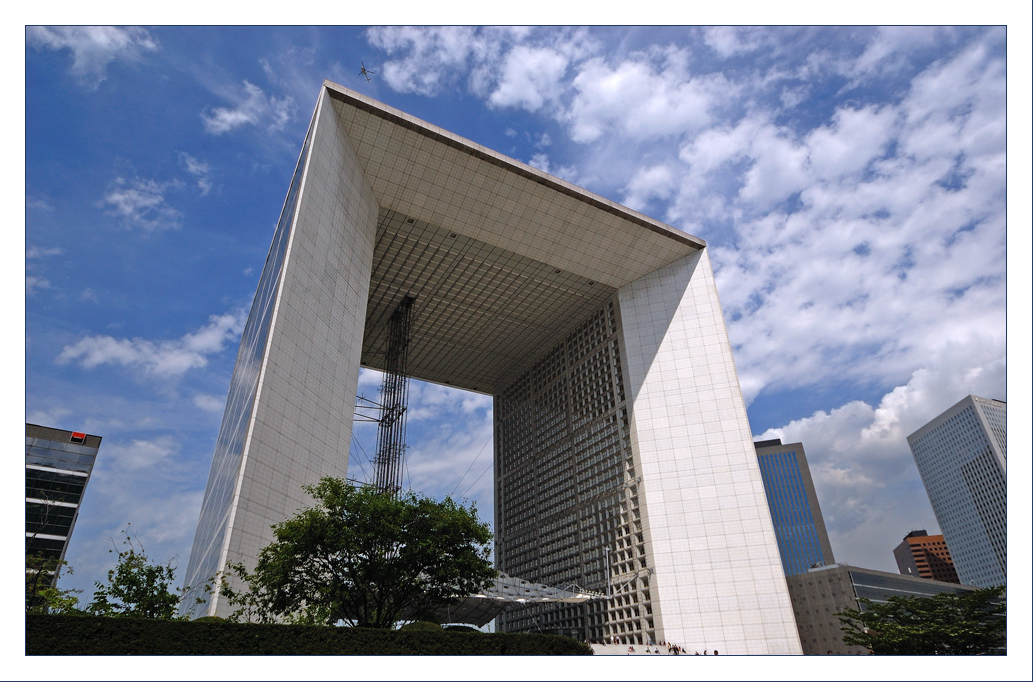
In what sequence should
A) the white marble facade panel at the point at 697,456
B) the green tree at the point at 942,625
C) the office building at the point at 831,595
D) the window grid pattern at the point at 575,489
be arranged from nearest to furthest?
the green tree at the point at 942,625 < the white marble facade panel at the point at 697,456 < the window grid pattern at the point at 575,489 < the office building at the point at 831,595

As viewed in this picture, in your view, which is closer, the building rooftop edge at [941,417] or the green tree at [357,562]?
the green tree at [357,562]

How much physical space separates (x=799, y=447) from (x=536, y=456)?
9911 centimetres

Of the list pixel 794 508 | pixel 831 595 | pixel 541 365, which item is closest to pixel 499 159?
pixel 541 365

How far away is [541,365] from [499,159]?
19.0 metres

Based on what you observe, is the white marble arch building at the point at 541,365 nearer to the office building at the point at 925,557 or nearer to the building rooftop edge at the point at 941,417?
the building rooftop edge at the point at 941,417

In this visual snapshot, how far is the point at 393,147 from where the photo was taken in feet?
92.8

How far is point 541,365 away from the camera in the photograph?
4503cm

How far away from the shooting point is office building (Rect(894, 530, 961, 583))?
508 feet

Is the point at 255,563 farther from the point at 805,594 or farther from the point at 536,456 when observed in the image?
the point at 805,594

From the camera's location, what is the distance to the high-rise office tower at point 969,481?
10344 centimetres

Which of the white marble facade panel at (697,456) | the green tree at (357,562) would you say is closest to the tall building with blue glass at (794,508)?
the white marble facade panel at (697,456)

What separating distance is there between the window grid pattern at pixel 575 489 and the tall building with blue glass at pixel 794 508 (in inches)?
3504

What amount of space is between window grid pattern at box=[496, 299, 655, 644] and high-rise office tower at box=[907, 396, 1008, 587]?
299 feet

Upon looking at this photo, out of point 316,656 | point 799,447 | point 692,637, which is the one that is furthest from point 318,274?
point 799,447
